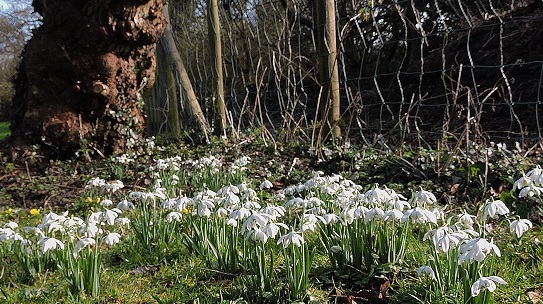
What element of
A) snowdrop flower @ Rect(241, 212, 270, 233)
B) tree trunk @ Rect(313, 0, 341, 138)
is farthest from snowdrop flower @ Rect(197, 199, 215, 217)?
tree trunk @ Rect(313, 0, 341, 138)

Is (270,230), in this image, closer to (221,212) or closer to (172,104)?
(221,212)

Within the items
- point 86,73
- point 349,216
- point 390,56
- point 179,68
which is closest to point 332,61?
point 179,68

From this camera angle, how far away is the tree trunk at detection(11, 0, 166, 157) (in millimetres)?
5859

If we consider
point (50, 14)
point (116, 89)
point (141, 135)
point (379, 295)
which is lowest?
point (379, 295)

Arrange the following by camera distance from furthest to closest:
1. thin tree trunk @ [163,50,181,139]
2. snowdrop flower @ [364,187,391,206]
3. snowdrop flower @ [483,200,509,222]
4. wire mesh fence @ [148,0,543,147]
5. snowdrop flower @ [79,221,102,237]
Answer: thin tree trunk @ [163,50,181,139]
wire mesh fence @ [148,0,543,147]
snowdrop flower @ [79,221,102,237]
snowdrop flower @ [364,187,391,206]
snowdrop flower @ [483,200,509,222]

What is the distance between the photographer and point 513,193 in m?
3.30

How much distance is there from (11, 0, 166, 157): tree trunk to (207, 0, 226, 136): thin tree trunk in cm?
80

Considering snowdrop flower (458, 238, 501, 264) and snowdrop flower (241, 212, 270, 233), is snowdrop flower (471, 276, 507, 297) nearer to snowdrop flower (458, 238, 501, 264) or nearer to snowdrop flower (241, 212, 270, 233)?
snowdrop flower (458, 238, 501, 264)

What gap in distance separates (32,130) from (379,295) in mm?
5583

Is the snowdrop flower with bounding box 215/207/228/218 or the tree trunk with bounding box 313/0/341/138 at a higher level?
the tree trunk with bounding box 313/0/341/138

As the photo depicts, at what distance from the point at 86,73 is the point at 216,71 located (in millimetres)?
1785

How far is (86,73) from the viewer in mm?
6027

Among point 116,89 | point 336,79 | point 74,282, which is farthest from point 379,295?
point 116,89

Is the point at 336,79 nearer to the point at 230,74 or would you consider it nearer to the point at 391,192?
the point at 391,192
